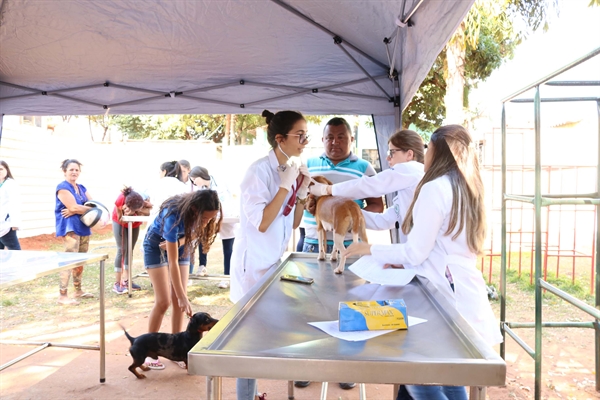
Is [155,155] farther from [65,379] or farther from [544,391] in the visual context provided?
[544,391]

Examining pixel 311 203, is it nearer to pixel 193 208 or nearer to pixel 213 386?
pixel 193 208

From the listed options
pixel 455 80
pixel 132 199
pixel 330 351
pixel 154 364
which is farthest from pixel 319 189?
pixel 455 80

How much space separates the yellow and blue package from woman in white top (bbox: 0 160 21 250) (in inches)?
252

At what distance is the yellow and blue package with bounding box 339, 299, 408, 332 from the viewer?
1.37 meters

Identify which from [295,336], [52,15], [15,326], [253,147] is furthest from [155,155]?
[295,336]

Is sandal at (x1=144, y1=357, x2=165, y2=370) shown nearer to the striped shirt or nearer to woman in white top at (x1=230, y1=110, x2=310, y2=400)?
the striped shirt

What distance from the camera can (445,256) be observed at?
188 cm

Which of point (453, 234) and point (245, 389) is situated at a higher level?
point (453, 234)

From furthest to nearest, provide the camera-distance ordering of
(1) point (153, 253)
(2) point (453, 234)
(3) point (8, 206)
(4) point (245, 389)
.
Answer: (3) point (8, 206) < (1) point (153, 253) < (4) point (245, 389) < (2) point (453, 234)

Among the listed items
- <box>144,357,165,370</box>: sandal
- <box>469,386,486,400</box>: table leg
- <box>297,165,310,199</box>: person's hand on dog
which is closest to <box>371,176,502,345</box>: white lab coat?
<box>469,386,486,400</box>: table leg

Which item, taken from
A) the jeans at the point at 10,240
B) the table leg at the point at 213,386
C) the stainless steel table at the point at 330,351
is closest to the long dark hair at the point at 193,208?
the stainless steel table at the point at 330,351

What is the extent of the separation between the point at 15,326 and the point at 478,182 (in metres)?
5.66

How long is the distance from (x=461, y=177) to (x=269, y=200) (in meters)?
1.02

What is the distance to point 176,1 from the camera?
11.1ft
